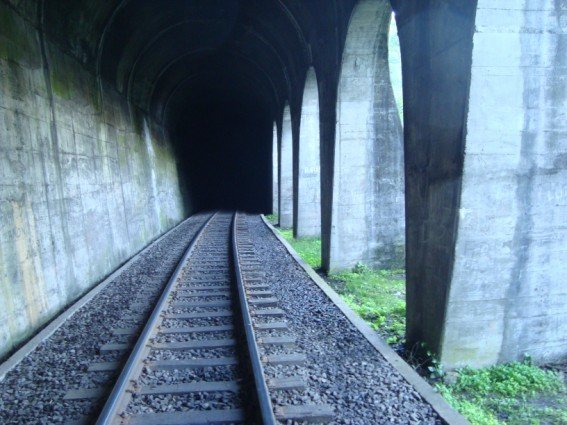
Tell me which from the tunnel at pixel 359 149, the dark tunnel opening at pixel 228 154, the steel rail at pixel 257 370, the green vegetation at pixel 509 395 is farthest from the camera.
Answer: the dark tunnel opening at pixel 228 154

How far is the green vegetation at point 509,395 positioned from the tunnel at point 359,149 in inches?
7.9

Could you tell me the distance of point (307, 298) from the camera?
19.7 ft

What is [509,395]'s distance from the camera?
3766 mm

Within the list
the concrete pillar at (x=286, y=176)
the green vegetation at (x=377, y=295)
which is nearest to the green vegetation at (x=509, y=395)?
the green vegetation at (x=377, y=295)

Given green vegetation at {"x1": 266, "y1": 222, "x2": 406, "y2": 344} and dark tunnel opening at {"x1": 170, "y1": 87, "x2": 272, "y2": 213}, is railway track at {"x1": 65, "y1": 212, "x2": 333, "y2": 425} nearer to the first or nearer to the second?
green vegetation at {"x1": 266, "y1": 222, "x2": 406, "y2": 344}

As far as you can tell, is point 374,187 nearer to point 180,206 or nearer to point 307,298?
point 307,298

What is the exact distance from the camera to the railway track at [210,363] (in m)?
3.06

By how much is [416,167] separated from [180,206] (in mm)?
15879

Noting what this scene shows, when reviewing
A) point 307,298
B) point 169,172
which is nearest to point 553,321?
point 307,298

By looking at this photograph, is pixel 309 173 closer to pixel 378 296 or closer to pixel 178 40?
pixel 178 40

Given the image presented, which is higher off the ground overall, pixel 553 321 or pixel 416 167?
pixel 416 167

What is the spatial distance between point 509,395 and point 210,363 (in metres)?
2.86

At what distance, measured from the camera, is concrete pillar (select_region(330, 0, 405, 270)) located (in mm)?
7516

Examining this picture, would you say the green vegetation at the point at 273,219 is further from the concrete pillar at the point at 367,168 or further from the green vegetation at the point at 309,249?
the concrete pillar at the point at 367,168
